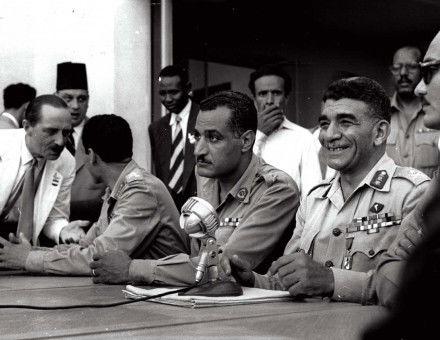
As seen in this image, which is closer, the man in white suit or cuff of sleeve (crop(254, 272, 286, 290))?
cuff of sleeve (crop(254, 272, 286, 290))

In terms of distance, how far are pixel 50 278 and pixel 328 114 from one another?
1494 mm

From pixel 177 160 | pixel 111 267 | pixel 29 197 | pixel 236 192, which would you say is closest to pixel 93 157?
pixel 29 197

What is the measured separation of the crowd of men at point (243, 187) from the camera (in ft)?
9.84

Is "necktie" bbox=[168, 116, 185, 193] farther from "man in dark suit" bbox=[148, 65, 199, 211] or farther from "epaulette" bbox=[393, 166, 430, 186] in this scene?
"epaulette" bbox=[393, 166, 430, 186]

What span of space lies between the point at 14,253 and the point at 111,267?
0.97 m

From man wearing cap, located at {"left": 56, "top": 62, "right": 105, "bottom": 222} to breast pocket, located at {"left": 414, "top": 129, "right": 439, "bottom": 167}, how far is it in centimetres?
201

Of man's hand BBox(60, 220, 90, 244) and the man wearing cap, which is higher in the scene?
the man wearing cap

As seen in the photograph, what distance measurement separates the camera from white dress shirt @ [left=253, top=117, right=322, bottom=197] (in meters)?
5.23

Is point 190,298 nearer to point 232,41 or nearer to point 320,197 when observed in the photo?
point 320,197

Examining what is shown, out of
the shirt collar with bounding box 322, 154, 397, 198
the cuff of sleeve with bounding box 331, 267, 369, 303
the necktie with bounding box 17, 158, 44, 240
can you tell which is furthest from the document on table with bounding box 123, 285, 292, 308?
the necktie with bounding box 17, 158, 44, 240

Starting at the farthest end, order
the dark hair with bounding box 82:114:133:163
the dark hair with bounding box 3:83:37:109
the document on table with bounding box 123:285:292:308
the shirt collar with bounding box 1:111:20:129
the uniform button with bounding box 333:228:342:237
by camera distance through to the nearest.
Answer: the dark hair with bounding box 3:83:37:109 < the shirt collar with bounding box 1:111:20:129 < the dark hair with bounding box 82:114:133:163 < the uniform button with bounding box 333:228:342:237 < the document on table with bounding box 123:285:292:308

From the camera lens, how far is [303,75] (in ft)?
23.7

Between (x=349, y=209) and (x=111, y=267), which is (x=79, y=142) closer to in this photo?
(x=111, y=267)

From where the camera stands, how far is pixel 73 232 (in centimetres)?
485
